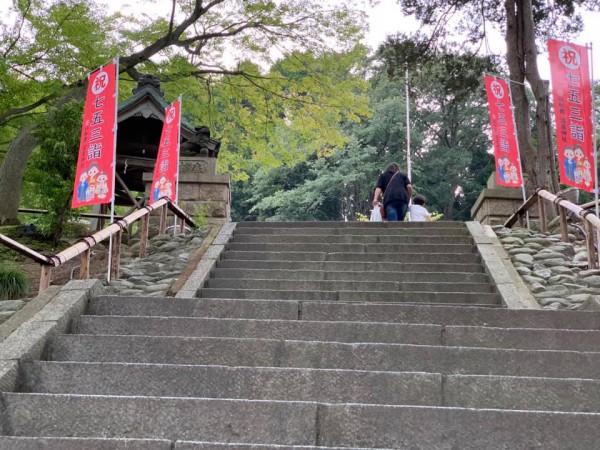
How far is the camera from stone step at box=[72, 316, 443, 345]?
474cm

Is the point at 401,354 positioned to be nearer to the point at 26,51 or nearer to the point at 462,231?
the point at 462,231

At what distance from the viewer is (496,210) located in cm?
1164

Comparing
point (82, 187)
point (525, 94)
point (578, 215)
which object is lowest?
point (578, 215)

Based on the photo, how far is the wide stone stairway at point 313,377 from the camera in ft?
10.5

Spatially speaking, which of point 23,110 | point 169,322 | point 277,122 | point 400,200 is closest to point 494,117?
point 400,200

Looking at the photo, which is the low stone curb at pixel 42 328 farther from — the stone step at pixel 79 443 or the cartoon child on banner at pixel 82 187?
the cartoon child on banner at pixel 82 187

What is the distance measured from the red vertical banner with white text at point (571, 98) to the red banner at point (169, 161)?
20.5 ft

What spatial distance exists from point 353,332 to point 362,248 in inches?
156

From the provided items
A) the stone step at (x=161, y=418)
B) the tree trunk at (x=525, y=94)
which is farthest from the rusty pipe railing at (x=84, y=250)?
the tree trunk at (x=525, y=94)

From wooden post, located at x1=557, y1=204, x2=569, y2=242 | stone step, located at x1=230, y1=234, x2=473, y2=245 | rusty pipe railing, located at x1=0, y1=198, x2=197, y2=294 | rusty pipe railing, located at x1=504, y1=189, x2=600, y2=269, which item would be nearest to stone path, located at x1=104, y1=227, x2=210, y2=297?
rusty pipe railing, located at x1=0, y1=198, x2=197, y2=294

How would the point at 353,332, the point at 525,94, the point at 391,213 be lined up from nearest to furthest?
the point at 353,332, the point at 391,213, the point at 525,94

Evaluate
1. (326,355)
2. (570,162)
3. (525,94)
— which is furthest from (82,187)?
(525,94)

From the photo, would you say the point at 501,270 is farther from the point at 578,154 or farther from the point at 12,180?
the point at 12,180

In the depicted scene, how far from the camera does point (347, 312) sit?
17.5 ft
